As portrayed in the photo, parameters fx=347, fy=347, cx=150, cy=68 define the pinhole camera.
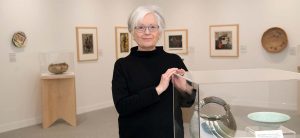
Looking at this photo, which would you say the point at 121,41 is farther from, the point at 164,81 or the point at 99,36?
the point at 164,81

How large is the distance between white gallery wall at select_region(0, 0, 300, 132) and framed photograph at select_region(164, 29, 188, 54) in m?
0.12

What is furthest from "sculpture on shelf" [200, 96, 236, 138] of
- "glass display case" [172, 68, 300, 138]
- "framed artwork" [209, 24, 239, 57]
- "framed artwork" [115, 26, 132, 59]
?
"framed artwork" [115, 26, 132, 59]

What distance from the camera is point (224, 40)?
793 centimetres

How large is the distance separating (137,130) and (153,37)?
52cm

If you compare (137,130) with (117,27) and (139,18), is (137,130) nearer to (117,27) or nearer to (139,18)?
(139,18)

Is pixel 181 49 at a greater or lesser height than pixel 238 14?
lesser

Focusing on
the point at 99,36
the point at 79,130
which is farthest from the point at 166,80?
the point at 99,36

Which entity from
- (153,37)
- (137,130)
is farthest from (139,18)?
(137,130)

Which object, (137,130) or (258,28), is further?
(258,28)

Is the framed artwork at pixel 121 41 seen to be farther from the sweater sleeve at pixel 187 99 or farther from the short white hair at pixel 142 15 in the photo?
the sweater sleeve at pixel 187 99

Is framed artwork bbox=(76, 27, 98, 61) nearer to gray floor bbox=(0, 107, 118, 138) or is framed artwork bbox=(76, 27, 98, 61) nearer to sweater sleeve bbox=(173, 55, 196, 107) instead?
gray floor bbox=(0, 107, 118, 138)

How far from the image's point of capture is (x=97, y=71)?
25.4ft

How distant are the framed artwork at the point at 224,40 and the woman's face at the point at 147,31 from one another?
20.3ft

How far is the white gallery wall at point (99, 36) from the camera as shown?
6.11m
